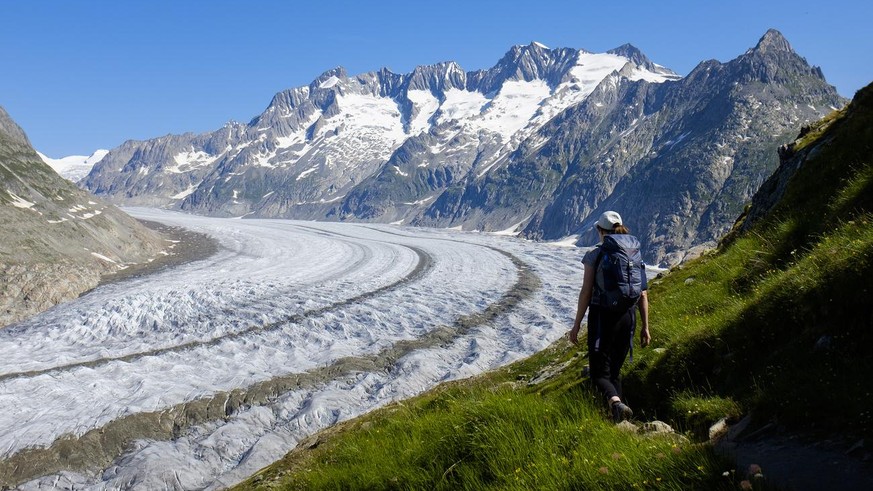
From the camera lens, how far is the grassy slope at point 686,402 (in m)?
4.55

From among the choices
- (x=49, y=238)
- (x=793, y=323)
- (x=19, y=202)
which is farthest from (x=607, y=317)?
(x=19, y=202)

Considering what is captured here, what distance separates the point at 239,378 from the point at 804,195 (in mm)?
27129

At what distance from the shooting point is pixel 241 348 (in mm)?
34438

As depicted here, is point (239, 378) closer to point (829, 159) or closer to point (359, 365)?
point (359, 365)

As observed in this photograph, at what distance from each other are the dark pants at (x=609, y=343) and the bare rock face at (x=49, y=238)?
152ft

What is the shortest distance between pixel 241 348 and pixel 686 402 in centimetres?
3244

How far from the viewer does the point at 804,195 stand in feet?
40.3

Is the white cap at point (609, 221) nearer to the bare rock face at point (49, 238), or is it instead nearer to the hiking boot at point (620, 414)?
the hiking boot at point (620, 414)

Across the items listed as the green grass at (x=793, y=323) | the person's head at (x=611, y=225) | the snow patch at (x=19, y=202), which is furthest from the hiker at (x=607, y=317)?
the snow patch at (x=19, y=202)

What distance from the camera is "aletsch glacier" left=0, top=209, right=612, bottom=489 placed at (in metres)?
23.0

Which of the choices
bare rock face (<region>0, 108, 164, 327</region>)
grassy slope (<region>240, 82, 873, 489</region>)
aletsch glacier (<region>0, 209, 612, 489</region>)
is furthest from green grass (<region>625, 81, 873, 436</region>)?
bare rock face (<region>0, 108, 164, 327</region>)

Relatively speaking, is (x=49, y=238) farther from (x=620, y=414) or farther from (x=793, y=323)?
(x=793, y=323)

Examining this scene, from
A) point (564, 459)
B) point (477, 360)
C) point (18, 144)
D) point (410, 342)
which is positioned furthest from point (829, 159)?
point (18, 144)

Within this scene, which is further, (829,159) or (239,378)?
(239,378)
